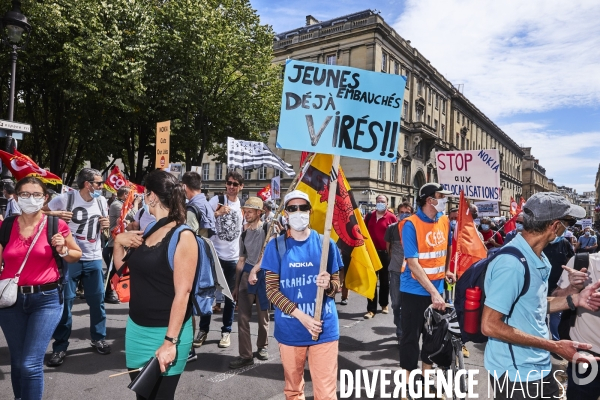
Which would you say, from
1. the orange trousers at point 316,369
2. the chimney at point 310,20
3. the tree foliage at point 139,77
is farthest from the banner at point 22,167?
the chimney at point 310,20

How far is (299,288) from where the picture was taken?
3182 millimetres

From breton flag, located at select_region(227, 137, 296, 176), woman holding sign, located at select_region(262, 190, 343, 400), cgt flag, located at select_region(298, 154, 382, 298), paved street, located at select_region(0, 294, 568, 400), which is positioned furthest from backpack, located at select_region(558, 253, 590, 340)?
breton flag, located at select_region(227, 137, 296, 176)

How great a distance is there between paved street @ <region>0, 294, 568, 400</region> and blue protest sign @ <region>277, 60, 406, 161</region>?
2413 mm

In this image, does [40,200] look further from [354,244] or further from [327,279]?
Result: [354,244]

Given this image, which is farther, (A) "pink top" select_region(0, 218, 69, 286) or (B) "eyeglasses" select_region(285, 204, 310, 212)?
(A) "pink top" select_region(0, 218, 69, 286)

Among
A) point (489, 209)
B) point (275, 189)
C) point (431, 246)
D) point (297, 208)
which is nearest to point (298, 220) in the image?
point (297, 208)

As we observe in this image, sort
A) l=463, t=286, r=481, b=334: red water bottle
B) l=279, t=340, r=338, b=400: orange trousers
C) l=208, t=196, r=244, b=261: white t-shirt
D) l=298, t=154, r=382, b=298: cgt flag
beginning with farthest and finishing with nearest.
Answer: l=208, t=196, r=244, b=261: white t-shirt < l=298, t=154, r=382, b=298: cgt flag < l=279, t=340, r=338, b=400: orange trousers < l=463, t=286, r=481, b=334: red water bottle

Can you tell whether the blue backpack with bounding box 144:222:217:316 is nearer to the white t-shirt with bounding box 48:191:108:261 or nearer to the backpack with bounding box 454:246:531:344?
the backpack with bounding box 454:246:531:344

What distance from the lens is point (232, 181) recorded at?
5.75 meters

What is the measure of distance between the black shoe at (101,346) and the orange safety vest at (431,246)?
357 cm

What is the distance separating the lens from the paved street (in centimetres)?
419

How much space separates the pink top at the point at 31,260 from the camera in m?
3.41

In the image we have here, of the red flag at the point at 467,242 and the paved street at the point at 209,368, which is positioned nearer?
the paved street at the point at 209,368

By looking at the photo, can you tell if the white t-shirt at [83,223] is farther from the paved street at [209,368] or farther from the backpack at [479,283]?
the backpack at [479,283]
